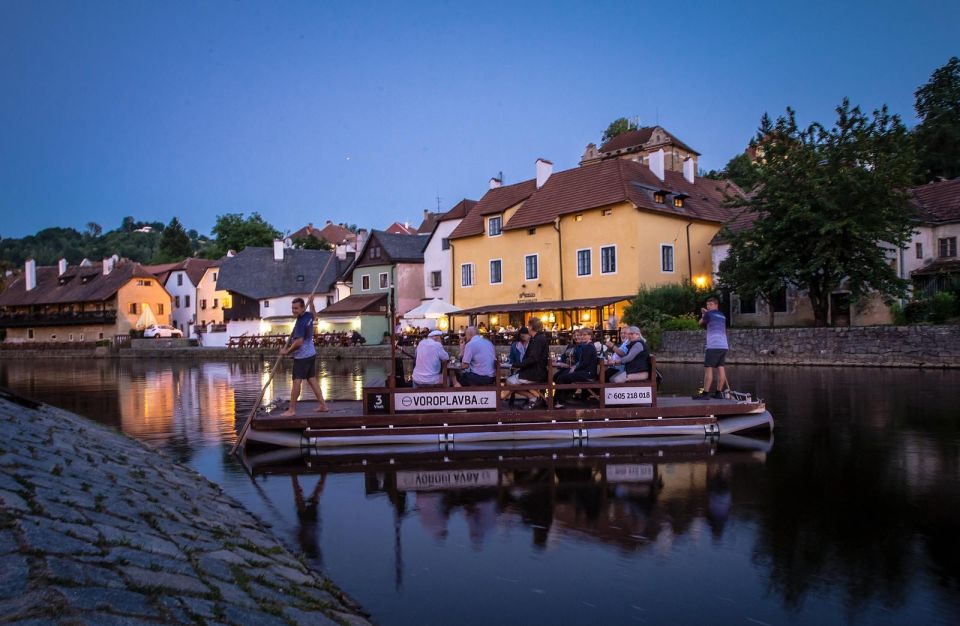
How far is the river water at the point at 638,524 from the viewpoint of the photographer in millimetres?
5348

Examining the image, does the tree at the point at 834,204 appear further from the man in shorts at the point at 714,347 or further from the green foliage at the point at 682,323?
the man in shorts at the point at 714,347

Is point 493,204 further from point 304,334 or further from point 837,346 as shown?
point 304,334

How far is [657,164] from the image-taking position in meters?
44.8

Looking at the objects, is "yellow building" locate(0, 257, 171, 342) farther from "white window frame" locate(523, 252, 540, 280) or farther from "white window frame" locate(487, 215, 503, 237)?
"white window frame" locate(523, 252, 540, 280)

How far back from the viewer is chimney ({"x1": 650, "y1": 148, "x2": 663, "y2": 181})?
146 ft

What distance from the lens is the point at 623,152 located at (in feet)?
250

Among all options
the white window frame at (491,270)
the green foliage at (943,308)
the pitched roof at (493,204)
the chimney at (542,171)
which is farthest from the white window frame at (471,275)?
the green foliage at (943,308)

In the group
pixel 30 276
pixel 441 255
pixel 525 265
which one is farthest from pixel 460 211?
pixel 30 276

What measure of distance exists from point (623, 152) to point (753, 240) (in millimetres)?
46131

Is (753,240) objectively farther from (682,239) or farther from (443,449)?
(443,449)

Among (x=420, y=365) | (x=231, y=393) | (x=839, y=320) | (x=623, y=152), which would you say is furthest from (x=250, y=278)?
(x=420, y=365)

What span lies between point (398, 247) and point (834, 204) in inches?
1418

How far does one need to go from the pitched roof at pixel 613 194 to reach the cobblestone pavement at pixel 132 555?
3463 cm

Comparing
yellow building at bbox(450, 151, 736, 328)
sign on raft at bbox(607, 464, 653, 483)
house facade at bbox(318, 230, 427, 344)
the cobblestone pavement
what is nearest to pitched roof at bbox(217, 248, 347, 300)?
house facade at bbox(318, 230, 427, 344)
